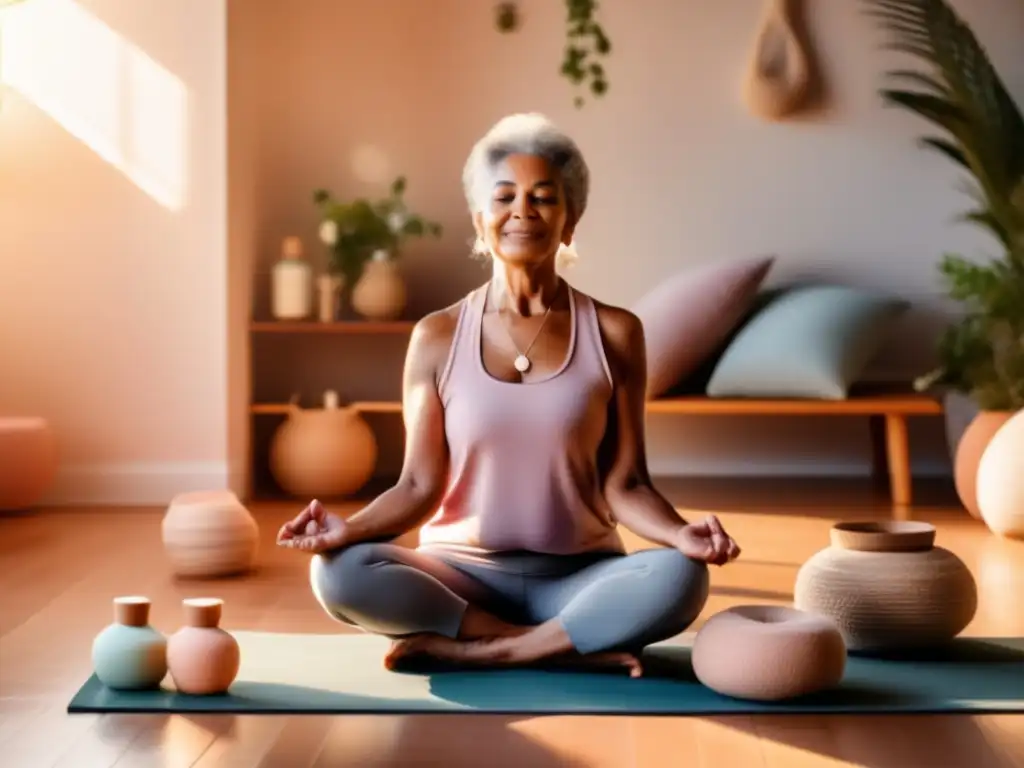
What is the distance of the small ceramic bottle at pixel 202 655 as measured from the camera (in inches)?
87.7

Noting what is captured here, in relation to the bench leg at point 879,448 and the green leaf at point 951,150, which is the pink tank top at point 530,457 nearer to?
the green leaf at point 951,150

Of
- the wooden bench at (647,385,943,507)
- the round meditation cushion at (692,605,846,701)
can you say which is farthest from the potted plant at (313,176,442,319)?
the round meditation cushion at (692,605,846,701)

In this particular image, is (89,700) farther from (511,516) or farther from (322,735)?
(511,516)

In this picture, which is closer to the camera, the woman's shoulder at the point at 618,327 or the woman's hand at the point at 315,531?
the woman's hand at the point at 315,531

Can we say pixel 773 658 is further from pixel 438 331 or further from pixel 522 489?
pixel 438 331

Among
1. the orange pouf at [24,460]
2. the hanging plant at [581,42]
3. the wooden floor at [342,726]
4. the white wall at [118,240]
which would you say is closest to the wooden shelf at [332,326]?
the white wall at [118,240]

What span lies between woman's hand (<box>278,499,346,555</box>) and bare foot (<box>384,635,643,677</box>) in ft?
0.73

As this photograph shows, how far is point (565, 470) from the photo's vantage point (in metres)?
2.43

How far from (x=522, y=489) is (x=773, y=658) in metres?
0.53

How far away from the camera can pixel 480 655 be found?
7.86 ft

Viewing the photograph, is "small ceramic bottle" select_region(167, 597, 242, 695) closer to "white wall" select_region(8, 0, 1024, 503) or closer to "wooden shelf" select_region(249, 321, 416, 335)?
"wooden shelf" select_region(249, 321, 416, 335)

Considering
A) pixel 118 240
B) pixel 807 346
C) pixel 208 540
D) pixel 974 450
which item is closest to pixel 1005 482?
pixel 974 450

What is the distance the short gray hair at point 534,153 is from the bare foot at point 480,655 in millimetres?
762

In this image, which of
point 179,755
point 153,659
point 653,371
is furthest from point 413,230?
point 179,755
